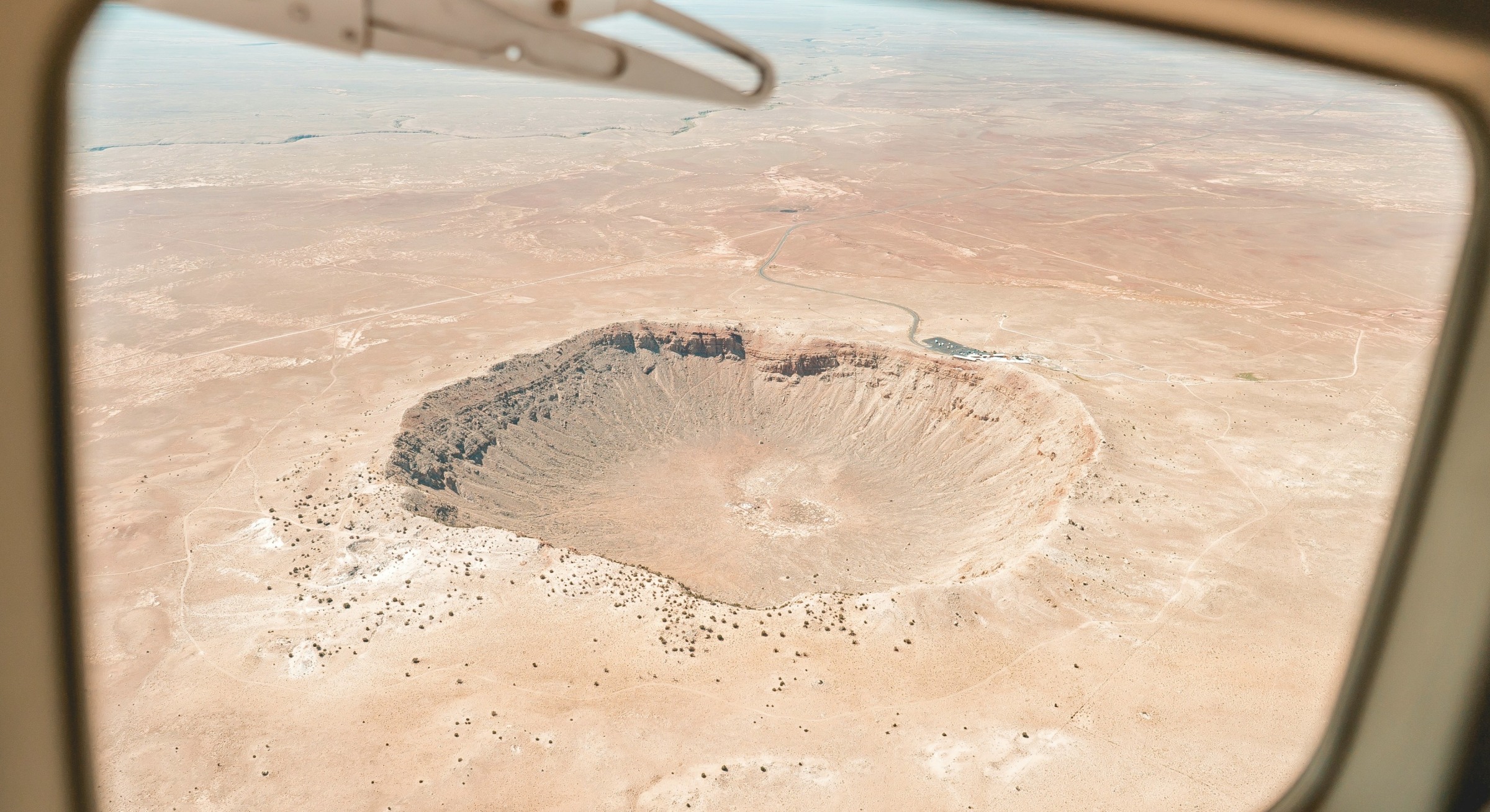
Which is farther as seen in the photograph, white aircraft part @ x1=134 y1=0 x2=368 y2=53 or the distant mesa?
the distant mesa

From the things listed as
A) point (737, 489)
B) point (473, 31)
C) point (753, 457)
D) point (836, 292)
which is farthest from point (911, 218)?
point (473, 31)

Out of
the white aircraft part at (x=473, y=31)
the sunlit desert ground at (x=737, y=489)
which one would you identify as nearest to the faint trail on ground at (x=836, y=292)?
the sunlit desert ground at (x=737, y=489)

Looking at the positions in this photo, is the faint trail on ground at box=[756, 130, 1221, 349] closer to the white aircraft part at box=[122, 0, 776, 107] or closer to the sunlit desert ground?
the sunlit desert ground

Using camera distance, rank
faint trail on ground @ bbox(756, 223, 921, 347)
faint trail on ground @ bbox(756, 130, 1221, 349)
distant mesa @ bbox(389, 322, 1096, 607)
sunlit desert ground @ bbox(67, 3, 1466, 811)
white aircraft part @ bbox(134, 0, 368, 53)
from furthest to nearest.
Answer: faint trail on ground @ bbox(756, 130, 1221, 349), faint trail on ground @ bbox(756, 223, 921, 347), distant mesa @ bbox(389, 322, 1096, 607), sunlit desert ground @ bbox(67, 3, 1466, 811), white aircraft part @ bbox(134, 0, 368, 53)

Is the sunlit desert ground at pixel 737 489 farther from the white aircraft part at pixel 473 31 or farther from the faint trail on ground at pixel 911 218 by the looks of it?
the faint trail on ground at pixel 911 218

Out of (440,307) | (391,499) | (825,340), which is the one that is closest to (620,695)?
(391,499)

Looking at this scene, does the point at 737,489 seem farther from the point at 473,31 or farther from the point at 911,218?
the point at 911,218

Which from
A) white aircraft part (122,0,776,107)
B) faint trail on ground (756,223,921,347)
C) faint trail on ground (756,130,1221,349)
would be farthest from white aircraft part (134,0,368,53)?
faint trail on ground (756,223,921,347)
